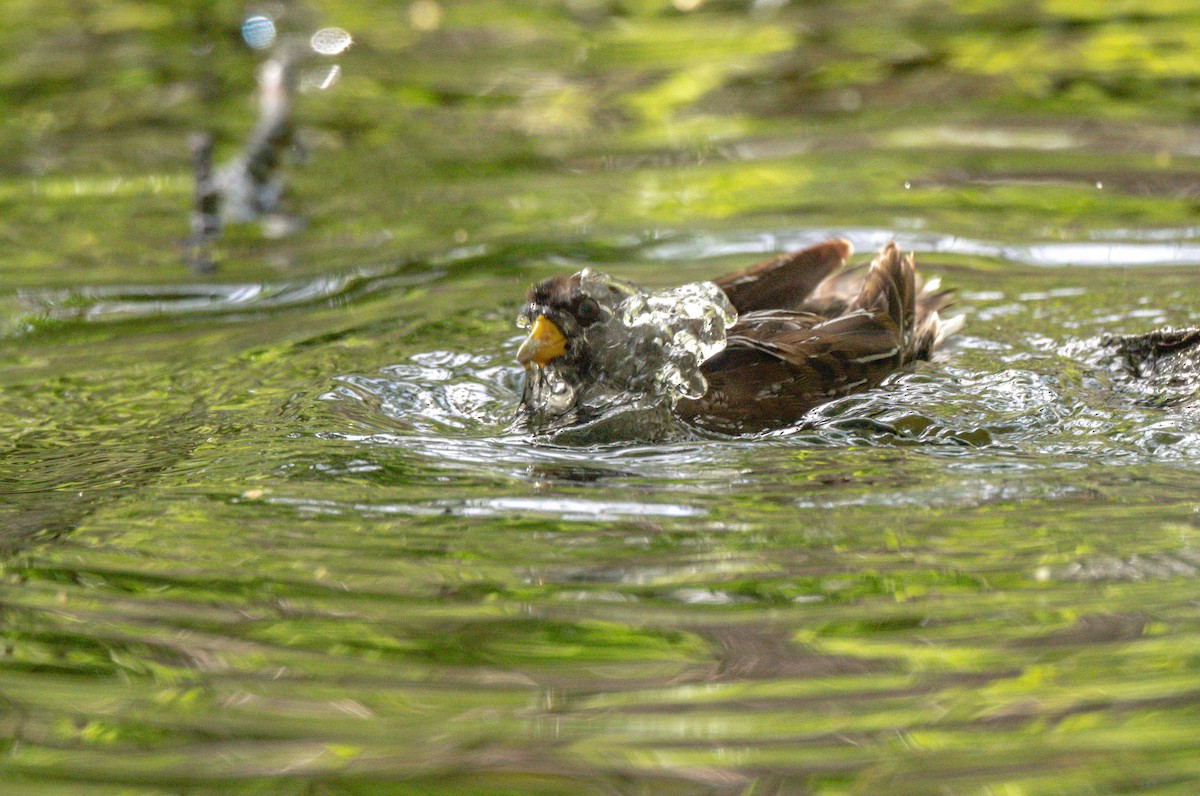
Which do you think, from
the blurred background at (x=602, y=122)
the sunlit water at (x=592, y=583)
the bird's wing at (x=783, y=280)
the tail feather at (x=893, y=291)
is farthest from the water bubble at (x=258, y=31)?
the tail feather at (x=893, y=291)

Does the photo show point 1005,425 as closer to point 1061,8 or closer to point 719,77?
point 719,77

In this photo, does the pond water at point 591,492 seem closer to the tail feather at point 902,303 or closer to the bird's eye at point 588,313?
the tail feather at point 902,303

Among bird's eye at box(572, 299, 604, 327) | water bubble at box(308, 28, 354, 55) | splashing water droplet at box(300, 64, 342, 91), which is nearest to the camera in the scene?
bird's eye at box(572, 299, 604, 327)

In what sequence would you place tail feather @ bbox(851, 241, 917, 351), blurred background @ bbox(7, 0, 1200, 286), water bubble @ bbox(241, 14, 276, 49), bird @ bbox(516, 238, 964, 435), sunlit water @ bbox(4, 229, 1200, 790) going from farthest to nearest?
1. water bubble @ bbox(241, 14, 276, 49)
2. blurred background @ bbox(7, 0, 1200, 286)
3. tail feather @ bbox(851, 241, 917, 351)
4. bird @ bbox(516, 238, 964, 435)
5. sunlit water @ bbox(4, 229, 1200, 790)

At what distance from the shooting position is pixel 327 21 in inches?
541

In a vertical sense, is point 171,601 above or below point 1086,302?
above

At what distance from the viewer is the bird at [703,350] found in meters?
5.30

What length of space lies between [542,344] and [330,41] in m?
8.77

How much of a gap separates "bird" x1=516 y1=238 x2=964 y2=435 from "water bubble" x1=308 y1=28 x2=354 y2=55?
8.30 meters

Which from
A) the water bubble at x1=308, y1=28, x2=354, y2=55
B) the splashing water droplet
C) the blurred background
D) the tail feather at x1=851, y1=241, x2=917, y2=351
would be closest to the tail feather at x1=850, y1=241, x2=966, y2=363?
the tail feather at x1=851, y1=241, x2=917, y2=351

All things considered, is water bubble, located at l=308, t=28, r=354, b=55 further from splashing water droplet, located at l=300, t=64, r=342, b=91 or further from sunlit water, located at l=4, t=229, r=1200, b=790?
sunlit water, located at l=4, t=229, r=1200, b=790

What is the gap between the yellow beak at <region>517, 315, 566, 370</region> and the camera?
539 centimetres

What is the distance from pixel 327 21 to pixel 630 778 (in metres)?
11.9

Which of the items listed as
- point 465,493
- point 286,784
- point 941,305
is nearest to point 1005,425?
point 941,305
